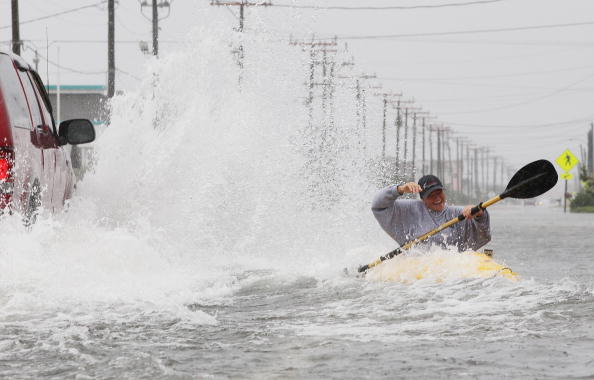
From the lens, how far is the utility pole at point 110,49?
1522 inches

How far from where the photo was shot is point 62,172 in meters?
Result: 9.41

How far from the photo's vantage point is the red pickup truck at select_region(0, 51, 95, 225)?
747cm

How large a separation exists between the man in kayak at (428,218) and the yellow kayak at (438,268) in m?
0.21

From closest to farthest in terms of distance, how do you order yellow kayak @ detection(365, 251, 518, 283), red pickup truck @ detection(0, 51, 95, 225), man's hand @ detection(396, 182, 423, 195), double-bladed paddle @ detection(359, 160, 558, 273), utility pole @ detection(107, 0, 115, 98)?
1. red pickup truck @ detection(0, 51, 95, 225)
2. yellow kayak @ detection(365, 251, 518, 283)
3. man's hand @ detection(396, 182, 423, 195)
4. double-bladed paddle @ detection(359, 160, 558, 273)
5. utility pole @ detection(107, 0, 115, 98)

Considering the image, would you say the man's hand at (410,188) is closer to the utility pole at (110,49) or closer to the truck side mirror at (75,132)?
the truck side mirror at (75,132)

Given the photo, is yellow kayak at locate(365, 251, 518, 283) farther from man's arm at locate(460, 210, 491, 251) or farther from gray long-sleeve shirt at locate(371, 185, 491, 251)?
man's arm at locate(460, 210, 491, 251)

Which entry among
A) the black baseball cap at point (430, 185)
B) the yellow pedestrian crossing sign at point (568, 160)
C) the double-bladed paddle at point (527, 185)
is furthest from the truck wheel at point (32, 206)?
the yellow pedestrian crossing sign at point (568, 160)

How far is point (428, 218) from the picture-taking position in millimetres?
10383

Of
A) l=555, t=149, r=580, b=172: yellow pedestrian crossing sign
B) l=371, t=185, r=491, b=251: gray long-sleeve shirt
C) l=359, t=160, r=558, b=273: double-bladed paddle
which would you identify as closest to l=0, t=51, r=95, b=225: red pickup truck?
l=371, t=185, r=491, b=251: gray long-sleeve shirt

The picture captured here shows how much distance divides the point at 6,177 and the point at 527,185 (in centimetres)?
475

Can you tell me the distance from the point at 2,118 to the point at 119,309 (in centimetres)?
145

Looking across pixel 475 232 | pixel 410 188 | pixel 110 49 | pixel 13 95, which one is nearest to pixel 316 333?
pixel 13 95

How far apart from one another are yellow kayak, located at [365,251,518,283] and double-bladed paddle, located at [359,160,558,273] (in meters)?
0.14

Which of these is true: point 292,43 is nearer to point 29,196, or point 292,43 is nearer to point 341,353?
point 29,196
